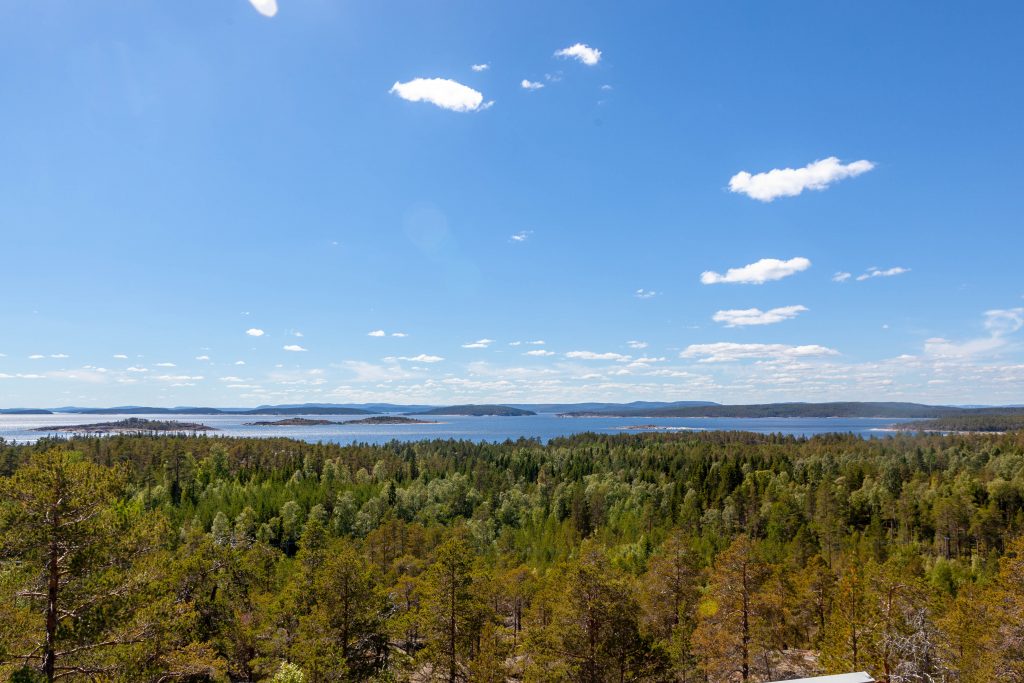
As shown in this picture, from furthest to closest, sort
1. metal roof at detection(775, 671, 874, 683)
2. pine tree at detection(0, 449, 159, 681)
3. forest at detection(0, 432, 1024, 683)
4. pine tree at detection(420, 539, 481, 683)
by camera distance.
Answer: pine tree at detection(420, 539, 481, 683), forest at detection(0, 432, 1024, 683), pine tree at detection(0, 449, 159, 681), metal roof at detection(775, 671, 874, 683)

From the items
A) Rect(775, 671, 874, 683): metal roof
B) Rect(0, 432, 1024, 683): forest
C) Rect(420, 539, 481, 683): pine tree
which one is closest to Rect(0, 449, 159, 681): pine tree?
Rect(0, 432, 1024, 683): forest

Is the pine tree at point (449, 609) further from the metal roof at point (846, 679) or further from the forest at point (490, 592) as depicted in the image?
the metal roof at point (846, 679)

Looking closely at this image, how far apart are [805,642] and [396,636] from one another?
36428 millimetres

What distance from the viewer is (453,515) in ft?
404

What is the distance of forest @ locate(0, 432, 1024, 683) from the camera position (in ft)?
58.7

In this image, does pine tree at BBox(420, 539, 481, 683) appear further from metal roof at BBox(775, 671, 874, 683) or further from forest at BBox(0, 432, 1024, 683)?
metal roof at BBox(775, 671, 874, 683)

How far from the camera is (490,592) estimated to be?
4194 centimetres

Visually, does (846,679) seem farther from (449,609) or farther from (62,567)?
(449,609)

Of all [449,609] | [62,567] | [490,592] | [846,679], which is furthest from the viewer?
[490,592]

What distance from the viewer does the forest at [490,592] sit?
58.7 feet

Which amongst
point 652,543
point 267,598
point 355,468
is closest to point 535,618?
point 267,598

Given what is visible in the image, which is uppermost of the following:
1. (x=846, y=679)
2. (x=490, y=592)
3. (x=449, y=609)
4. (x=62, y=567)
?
(x=846, y=679)

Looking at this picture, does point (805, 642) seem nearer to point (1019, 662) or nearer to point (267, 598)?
point (1019, 662)

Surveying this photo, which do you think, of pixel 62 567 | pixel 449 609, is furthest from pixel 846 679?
pixel 449 609
